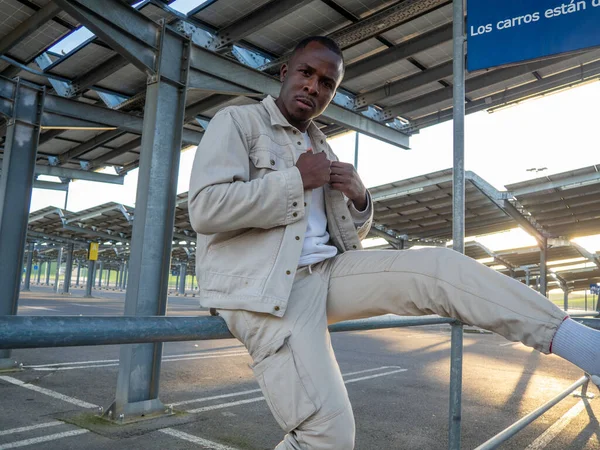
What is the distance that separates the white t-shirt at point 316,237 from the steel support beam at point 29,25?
186 inches

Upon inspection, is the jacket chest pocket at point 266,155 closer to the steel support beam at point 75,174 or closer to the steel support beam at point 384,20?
the steel support beam at point 384,20

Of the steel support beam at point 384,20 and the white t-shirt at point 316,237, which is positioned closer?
the white t-shirt at point 316,237

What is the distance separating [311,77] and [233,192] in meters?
0.64

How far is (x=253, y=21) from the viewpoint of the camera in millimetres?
5574

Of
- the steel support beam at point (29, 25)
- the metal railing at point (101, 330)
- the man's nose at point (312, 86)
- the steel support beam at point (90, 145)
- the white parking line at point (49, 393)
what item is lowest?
the white parking line at point (49, 393)

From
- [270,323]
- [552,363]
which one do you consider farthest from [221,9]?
[552,363]

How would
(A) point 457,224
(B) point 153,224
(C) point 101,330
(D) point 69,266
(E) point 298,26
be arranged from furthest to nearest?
1. (D) point 69,266
2. (E) point 298,26
3. (B) point 153,224
4. (A) point 457,224
5. (C) point 101,330

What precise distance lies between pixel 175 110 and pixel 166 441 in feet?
10.8

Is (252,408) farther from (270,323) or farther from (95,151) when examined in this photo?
(95,151)

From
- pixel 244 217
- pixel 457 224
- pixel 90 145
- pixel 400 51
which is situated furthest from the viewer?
pixel 90 145

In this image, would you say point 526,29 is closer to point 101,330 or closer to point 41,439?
point 101,330

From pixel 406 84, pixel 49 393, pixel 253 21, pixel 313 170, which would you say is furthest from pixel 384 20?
pixel 49 393

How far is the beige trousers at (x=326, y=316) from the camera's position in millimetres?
1427

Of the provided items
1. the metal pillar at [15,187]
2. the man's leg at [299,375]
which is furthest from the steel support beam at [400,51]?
the man's leg at [299,375]
